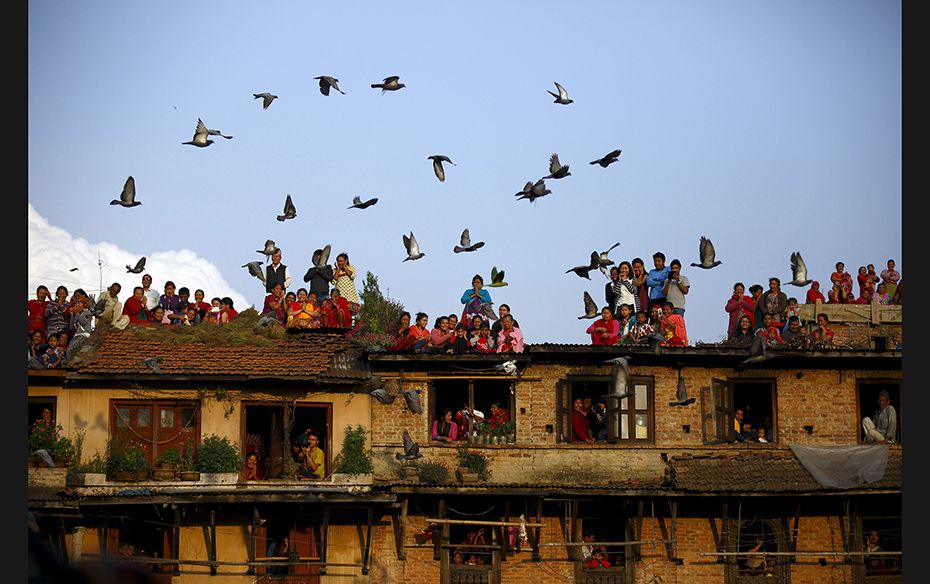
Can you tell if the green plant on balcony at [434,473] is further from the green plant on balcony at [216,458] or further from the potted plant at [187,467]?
the potted plant at [187,467]

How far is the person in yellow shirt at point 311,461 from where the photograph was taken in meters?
33.8

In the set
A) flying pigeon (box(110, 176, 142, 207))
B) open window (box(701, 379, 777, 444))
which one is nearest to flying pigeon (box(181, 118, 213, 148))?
flying pigeon (box(110, 176, 142, 207))

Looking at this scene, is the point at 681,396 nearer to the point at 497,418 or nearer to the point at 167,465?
the point at 497,418

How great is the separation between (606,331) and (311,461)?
279 inches

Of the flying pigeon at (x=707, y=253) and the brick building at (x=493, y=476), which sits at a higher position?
the flying pigeon at (x=707, y=253)

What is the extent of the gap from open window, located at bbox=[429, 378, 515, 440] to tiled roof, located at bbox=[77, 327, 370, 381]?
1919 mm

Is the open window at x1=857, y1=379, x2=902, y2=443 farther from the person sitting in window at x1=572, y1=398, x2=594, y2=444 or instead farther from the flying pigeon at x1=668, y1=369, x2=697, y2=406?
the person sitting in window at x1=572, y1=398, x2=594, y2=444

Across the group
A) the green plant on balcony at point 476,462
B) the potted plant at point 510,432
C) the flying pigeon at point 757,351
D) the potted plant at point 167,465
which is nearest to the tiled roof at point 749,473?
the flying pigeon at point 757,351

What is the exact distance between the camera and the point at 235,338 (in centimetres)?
3459

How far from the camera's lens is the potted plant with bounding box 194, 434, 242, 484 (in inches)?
1309

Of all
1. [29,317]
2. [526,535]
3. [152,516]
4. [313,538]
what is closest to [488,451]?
[526,535]

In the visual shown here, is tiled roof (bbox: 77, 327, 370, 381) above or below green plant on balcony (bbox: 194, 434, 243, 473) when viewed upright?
above

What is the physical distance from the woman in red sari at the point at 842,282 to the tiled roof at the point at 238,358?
1141cm

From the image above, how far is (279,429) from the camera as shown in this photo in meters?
34.3
